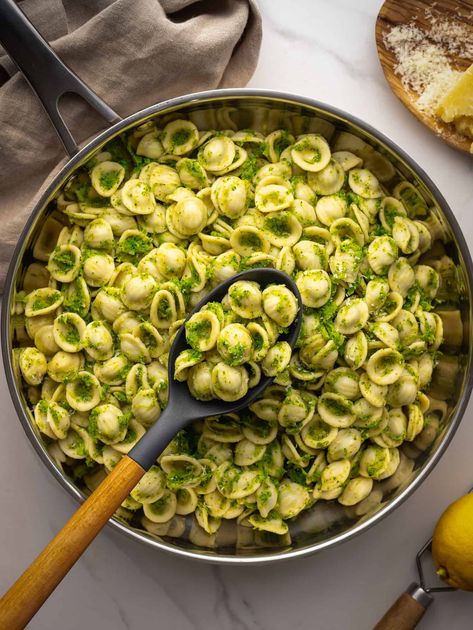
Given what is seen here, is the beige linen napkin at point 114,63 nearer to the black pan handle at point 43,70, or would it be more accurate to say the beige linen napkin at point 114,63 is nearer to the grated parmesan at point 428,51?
the black pan handle at point 43,70

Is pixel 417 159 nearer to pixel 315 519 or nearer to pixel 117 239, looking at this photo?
pixel 117 239

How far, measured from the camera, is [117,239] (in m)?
1.48

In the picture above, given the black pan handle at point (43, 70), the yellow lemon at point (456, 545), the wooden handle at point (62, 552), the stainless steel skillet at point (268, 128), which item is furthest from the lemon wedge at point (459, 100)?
the wooden handle at point (62, 552)

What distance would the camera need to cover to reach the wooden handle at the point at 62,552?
1063 mm

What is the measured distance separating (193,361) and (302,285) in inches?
10.6

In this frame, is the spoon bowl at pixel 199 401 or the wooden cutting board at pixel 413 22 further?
the wooden cutting board at pixel 413 22

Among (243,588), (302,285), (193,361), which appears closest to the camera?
(193,361)

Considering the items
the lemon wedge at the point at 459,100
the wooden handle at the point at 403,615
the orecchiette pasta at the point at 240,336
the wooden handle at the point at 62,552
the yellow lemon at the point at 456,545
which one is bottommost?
the wooden handle at the point at 403,615

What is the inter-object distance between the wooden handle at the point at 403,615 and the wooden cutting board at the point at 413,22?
100 centimetres

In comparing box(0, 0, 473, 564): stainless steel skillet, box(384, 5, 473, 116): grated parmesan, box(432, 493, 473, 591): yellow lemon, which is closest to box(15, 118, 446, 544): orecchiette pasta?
box(0, 0, 473, 564): stainless steel skillet

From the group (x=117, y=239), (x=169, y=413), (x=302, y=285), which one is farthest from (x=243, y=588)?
(x=117, y=239)

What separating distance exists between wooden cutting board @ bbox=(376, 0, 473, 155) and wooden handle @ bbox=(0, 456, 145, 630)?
996 mm

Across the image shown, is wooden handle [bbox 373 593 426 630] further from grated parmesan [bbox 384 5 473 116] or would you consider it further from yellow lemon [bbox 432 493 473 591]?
grated parmesan [bbox 384 5 473 116]

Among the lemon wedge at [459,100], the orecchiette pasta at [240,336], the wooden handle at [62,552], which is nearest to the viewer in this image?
the wooden handle at [62,552]
